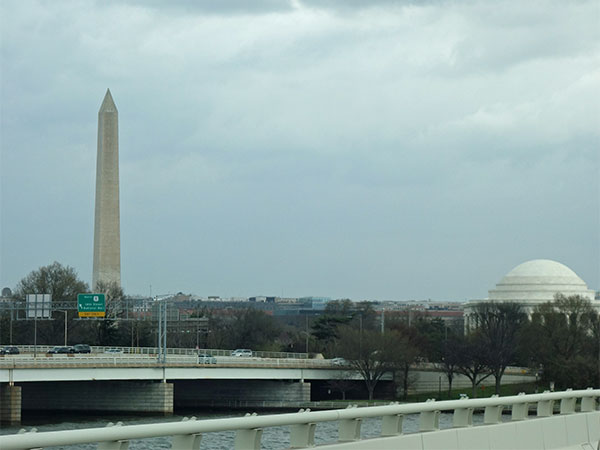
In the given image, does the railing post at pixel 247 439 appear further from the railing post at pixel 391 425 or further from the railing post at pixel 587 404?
the railing post at pixel 587 404

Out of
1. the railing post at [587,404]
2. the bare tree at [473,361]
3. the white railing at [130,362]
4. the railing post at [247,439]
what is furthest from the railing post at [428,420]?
the bare tree at [473,361]

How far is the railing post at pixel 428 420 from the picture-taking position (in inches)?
513

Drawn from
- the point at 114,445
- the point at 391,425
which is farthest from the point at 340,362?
the point at 114,445

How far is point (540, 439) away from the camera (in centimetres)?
1506

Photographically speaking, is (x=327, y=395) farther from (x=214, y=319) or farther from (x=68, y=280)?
(x=214, y=319)

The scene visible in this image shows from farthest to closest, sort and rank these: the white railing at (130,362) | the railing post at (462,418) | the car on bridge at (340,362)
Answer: the car on bridge at (340,362) < the white railing at (130,362) < the railing post at (462,418)

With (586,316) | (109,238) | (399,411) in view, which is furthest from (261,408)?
(399,411)

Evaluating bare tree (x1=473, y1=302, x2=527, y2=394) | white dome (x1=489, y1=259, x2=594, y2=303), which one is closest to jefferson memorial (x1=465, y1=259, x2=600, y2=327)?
white dome (x1=489, y1=259, x2=594, y2=303)

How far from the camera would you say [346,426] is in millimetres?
11641

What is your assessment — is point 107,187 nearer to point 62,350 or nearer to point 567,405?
point 62,350

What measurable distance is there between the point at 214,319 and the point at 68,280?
26.3m

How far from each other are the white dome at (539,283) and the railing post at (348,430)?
13360 cm

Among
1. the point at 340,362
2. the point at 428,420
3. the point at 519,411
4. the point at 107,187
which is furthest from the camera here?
the point at 107,187

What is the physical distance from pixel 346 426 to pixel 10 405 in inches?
2460
